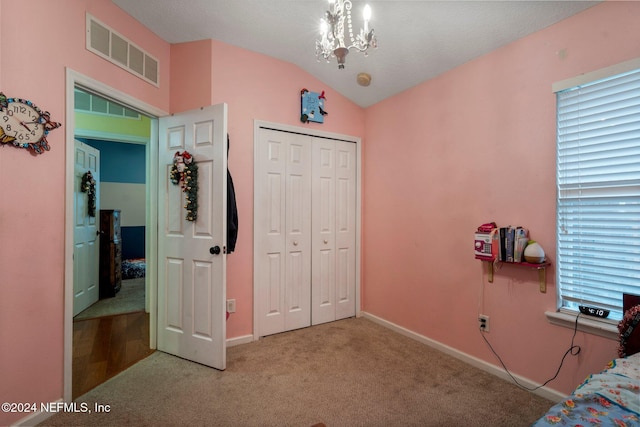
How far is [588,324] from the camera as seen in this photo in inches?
70.6

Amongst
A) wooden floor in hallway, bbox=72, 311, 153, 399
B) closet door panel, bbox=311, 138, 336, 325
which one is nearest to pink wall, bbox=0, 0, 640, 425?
closet door panel, bbox=311, 138, 336, 325

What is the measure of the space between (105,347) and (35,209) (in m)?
1.61

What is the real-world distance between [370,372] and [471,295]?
1.05 meters

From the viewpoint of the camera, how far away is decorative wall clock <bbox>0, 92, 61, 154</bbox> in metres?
1.57

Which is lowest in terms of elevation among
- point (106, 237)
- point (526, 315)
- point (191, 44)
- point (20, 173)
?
point (526, 315)

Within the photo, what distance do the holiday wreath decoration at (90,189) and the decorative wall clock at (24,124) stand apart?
2.38 m

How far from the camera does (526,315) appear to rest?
2131mm

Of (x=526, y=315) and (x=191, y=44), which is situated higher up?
(x=191, y=44)

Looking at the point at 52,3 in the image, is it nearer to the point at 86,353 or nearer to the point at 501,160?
the point at 86,353

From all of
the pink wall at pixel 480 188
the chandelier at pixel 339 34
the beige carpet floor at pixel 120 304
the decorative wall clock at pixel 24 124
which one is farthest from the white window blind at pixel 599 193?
the beige carpet floor at pixel 120 304

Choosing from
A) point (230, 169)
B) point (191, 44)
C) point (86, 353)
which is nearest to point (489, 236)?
point (230, 169)

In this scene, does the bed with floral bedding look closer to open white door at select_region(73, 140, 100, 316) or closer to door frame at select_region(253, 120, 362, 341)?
door frame at select_region(253, 120, 362, 341)

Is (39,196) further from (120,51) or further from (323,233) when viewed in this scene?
(323,233)

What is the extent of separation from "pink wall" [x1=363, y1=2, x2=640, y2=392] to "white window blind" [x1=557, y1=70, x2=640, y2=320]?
0.08 meters
